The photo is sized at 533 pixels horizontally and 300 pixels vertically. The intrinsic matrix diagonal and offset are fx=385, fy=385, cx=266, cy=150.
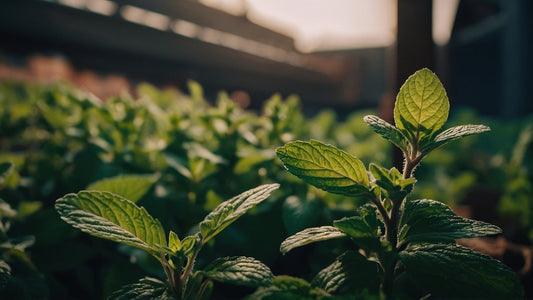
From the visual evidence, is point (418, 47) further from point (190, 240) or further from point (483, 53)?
point (483, 53)

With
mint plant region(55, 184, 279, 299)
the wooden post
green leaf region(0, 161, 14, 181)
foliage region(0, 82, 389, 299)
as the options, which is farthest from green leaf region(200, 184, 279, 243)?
the wooden post

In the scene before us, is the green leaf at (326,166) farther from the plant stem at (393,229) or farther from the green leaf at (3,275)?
the green leaf at (3,275)

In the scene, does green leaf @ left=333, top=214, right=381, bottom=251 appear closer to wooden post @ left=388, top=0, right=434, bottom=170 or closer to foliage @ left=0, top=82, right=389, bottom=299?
foliage @ left=0, top=82, right=389, bottom=299

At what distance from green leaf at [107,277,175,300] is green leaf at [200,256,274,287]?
7cm

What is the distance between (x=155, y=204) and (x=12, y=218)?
35 centimetres

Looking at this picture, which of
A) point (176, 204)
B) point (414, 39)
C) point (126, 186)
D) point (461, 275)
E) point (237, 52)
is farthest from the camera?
point (237, 52)

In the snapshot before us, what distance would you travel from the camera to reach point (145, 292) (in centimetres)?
59

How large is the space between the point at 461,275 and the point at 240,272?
304 mm


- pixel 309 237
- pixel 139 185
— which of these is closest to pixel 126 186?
pixel 139 185

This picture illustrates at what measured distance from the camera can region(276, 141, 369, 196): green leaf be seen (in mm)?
586

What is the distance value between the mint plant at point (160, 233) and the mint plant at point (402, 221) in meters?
0.08

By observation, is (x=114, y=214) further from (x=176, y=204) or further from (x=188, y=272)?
(x=176, y=204)

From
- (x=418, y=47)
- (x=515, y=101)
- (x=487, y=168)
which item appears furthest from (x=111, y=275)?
(x=515, y=101)

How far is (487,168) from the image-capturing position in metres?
2.66
